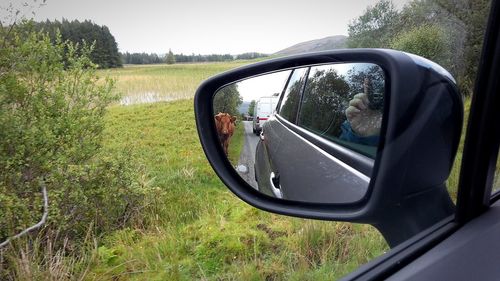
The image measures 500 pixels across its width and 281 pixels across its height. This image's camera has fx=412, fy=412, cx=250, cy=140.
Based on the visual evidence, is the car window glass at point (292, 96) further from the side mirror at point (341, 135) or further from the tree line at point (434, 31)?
the tree line at point (434, 31)

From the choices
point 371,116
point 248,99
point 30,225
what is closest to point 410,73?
point 371,116

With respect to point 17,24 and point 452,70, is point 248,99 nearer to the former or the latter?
point 452,70

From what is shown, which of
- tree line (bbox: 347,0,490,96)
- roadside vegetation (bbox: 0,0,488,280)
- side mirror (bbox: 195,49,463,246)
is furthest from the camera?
roadside vegetation (bbox: 0,0,488,280)

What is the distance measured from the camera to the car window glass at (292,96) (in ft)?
4.71

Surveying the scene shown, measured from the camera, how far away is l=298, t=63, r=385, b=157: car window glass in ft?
3.38

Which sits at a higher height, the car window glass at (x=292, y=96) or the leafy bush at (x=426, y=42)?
the leafy bush at (x=426, y=42)

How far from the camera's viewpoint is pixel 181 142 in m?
5.10

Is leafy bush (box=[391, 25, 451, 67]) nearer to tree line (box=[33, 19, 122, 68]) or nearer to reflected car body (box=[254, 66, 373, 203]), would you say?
reflected car body (box=[254, 66, 373, 203])

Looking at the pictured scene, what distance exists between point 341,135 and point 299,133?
364 millimetres

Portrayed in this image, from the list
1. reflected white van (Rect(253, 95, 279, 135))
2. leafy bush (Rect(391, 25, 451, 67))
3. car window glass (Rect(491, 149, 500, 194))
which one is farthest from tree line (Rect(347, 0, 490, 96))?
reflected white van (Rect(253, 95, 279, 135))

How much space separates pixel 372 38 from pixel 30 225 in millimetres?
2238

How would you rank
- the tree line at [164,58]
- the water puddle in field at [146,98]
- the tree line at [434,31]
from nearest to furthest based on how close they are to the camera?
the tree line at [434,31], the tree line at [164,58], the water puddle in field at [146,98]

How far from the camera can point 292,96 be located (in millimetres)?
1533

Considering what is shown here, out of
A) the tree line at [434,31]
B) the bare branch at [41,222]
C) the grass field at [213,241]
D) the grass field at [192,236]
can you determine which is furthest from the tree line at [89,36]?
the tree line at [434,31]
